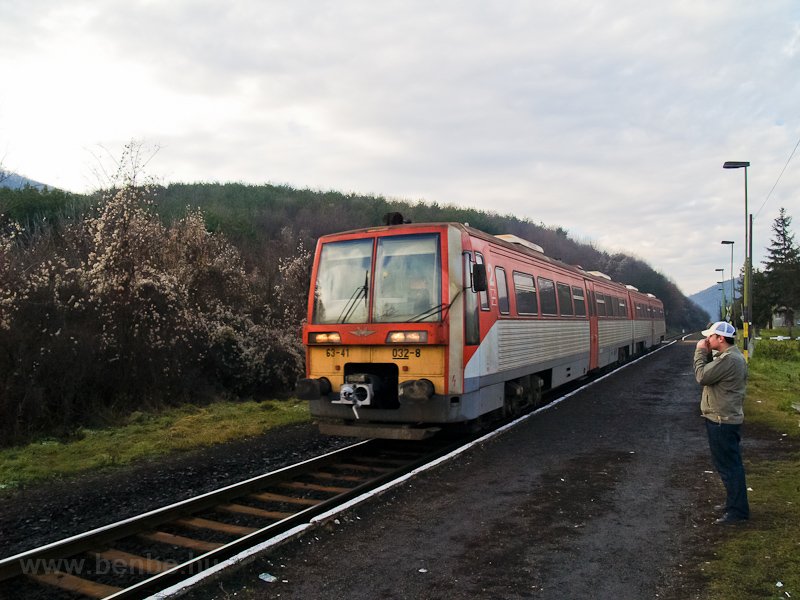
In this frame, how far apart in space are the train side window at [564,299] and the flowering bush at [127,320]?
6.77 metres

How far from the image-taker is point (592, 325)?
1745 centimetres

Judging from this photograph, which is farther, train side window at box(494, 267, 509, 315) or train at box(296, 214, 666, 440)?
train side window at box(494, 267, 509, 315)

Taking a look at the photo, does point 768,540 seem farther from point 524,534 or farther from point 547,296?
point 547,296

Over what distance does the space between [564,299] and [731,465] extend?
8.99 m

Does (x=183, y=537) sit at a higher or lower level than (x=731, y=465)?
lower

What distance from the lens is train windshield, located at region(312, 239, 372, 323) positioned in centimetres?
888

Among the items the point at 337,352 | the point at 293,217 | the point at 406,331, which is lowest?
the point at 337,352

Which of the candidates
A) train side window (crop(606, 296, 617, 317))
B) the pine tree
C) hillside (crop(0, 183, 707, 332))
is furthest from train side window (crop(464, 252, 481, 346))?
the pine tree

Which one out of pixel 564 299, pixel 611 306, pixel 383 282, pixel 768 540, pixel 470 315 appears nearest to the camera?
pixel 768 540

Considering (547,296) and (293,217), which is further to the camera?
(293,217)

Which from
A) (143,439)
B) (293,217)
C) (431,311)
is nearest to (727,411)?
(431,311)

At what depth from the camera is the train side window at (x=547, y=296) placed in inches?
495

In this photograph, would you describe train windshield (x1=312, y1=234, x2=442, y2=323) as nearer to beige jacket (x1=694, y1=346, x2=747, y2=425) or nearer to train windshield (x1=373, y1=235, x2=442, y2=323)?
train windshield (x1=373, y1=235, x2=442, y2=323)

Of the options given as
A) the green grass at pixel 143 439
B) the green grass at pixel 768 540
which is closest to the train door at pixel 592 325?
the green grass at pixel 768 540
